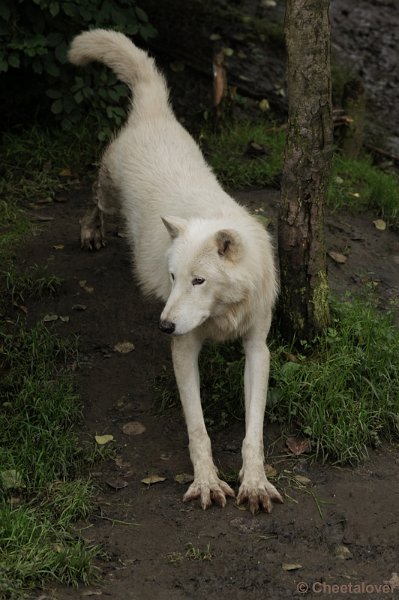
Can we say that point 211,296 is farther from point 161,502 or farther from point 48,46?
point 48,46

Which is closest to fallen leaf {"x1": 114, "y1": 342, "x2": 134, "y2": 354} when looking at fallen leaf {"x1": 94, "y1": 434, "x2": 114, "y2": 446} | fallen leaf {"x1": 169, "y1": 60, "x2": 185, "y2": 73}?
fallen leaf {"x1": 94, "y1": 434, "x2": 114, "y2": 446}

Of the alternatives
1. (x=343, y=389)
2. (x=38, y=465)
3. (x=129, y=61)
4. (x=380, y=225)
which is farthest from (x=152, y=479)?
(x=380, y=225)

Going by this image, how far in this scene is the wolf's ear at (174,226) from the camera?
4.68m

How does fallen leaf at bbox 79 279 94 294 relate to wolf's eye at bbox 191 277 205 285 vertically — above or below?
below

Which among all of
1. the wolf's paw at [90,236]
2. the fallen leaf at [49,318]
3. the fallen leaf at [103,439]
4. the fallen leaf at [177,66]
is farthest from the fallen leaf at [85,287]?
the fallen leaf at [177,66]

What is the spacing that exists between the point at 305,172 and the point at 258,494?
192 cm

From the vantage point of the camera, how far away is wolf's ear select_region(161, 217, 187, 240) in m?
4.68

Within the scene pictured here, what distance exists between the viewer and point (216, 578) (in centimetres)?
406

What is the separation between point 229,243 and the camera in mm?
4531

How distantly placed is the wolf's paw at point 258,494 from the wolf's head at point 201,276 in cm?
85

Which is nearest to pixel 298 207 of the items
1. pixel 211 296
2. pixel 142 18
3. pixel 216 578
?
pixel 211 296

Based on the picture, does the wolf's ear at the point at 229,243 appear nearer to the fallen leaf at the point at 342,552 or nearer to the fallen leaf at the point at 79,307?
the fallen leaf at the point at 342,552

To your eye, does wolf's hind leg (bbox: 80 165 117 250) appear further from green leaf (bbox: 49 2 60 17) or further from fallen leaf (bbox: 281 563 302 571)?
fallen leaf (bbox: 281 563 302 571)

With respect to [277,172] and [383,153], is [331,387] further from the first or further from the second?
[383,153]
